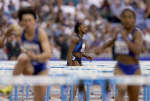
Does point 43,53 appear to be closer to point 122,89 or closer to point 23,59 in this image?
point 23,59

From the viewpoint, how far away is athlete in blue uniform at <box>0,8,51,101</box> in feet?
14.9

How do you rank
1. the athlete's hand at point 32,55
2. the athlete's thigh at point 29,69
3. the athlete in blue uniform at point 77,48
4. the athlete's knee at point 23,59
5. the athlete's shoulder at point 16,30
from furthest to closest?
the athlete in blue uniform at point 77,48
the athlete's shoulder at point 16,30
the athlete's thigh at point 29,69
the athlete's knee at point 23,59
the athlete's hand at point 32,55

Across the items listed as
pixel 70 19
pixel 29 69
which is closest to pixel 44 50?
pixel 29 69

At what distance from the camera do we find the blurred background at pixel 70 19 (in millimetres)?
13230

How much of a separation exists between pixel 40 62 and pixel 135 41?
112cm

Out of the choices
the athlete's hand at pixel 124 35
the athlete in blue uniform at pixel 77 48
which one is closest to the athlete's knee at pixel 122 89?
the athlete's hand at pixel 124 35

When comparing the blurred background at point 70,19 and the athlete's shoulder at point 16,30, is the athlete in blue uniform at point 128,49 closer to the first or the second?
the athlete's shoulder at point 16,30

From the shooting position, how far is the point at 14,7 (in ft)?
44.4

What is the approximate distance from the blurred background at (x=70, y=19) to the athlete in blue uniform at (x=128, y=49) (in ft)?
27.2

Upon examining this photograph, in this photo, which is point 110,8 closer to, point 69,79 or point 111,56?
point 111,56

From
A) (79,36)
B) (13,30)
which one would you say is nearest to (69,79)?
(13,30)

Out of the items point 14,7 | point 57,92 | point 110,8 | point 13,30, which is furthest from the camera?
point 110,8

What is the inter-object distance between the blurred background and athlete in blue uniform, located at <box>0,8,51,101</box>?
27.1ft

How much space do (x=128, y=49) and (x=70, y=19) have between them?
926 centimetres
